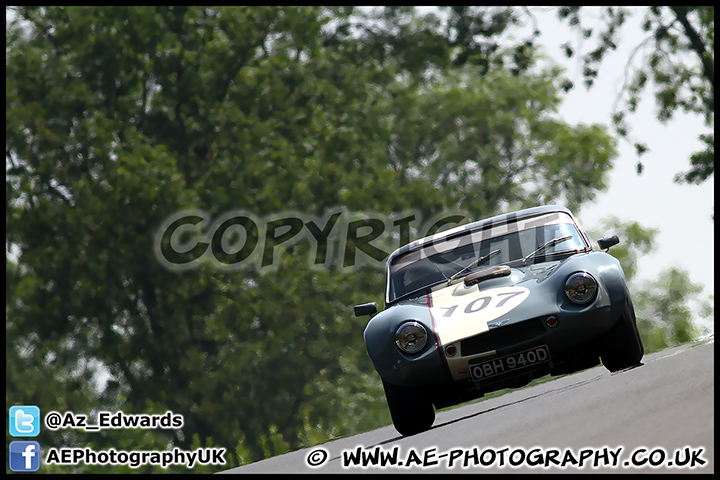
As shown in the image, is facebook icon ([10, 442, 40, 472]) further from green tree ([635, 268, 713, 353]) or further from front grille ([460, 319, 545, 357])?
green tree ([635, 268, 713, 353])

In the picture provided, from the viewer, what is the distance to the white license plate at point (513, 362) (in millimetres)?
8023

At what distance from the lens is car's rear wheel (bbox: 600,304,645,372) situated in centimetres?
832

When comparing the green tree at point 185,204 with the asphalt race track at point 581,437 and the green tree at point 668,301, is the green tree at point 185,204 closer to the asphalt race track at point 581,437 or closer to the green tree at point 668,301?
the asphalt race track at point 581,437

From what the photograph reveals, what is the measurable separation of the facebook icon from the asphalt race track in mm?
1992

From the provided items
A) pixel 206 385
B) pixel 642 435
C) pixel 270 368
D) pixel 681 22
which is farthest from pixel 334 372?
pixel 642 435

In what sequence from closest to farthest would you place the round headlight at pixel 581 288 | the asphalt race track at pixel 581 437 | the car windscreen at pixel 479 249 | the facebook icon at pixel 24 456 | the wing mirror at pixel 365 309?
1. the asphalt race track at pixel 581 437
2. the round headlight at pixel 581 288
3. the facebook icon at pixel 24 456
4. the wing mirror at pixel 365 309
5. the car windscreen at pixel 479 249

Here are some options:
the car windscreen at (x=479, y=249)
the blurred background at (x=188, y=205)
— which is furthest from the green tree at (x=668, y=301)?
the car windscreen at (x=479, y=249)

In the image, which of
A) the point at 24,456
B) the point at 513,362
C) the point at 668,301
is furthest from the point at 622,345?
the point at 668,301

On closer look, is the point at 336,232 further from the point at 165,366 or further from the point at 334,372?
the point at 165,366

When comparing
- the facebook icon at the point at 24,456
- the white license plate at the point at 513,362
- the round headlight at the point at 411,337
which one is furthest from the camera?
the facebook icon at the point at 24,456

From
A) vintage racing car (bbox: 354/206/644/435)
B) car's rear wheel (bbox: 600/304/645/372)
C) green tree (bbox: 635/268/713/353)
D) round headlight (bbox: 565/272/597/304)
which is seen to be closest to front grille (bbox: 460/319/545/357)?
vintage racing car (bbox: 354/206/644/435)

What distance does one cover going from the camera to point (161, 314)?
3000 centimetres

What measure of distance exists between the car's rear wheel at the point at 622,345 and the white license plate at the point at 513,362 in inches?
26.2

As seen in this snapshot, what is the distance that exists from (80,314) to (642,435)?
84.3ft
